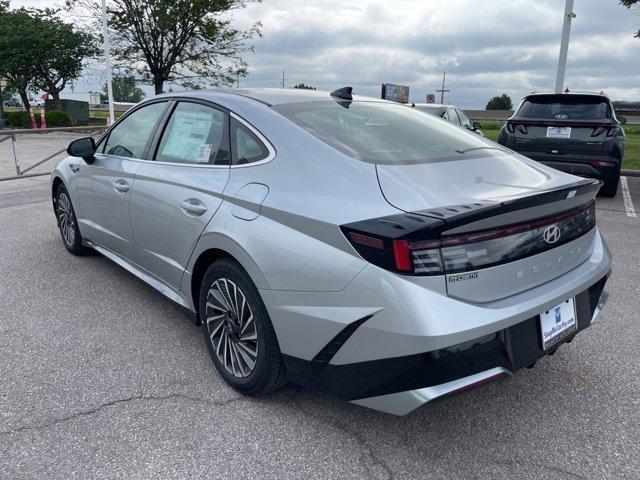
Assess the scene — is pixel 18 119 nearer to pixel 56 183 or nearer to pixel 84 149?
pixel 56 183

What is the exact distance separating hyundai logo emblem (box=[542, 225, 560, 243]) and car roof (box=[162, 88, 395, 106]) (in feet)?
5.01

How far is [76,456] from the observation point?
91.9 inches

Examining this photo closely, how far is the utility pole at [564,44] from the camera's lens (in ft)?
41.7

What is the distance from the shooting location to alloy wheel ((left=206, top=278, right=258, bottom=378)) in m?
2.69

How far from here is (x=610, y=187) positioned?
843 centimetres

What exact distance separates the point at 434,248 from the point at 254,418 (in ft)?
4.22

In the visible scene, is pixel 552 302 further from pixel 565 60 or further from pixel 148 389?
pixel 565 60

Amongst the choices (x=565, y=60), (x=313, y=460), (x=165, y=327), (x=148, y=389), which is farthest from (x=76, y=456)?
(x=565, y=60)

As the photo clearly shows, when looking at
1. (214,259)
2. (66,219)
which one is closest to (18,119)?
(66,219)

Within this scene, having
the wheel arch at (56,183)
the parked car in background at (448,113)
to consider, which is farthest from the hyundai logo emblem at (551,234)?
the parked car in background at (448,113)

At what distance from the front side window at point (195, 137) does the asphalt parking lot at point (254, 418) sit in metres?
1.19

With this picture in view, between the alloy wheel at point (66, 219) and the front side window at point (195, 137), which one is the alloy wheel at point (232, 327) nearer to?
the front side window at point (195, 137)

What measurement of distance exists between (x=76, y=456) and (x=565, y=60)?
13833 mm

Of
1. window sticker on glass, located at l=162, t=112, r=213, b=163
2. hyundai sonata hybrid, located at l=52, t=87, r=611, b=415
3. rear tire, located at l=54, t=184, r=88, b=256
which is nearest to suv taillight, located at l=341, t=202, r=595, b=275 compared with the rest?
hyundai sonata hybrid, located at l=52, t=87, r=611, b=415
